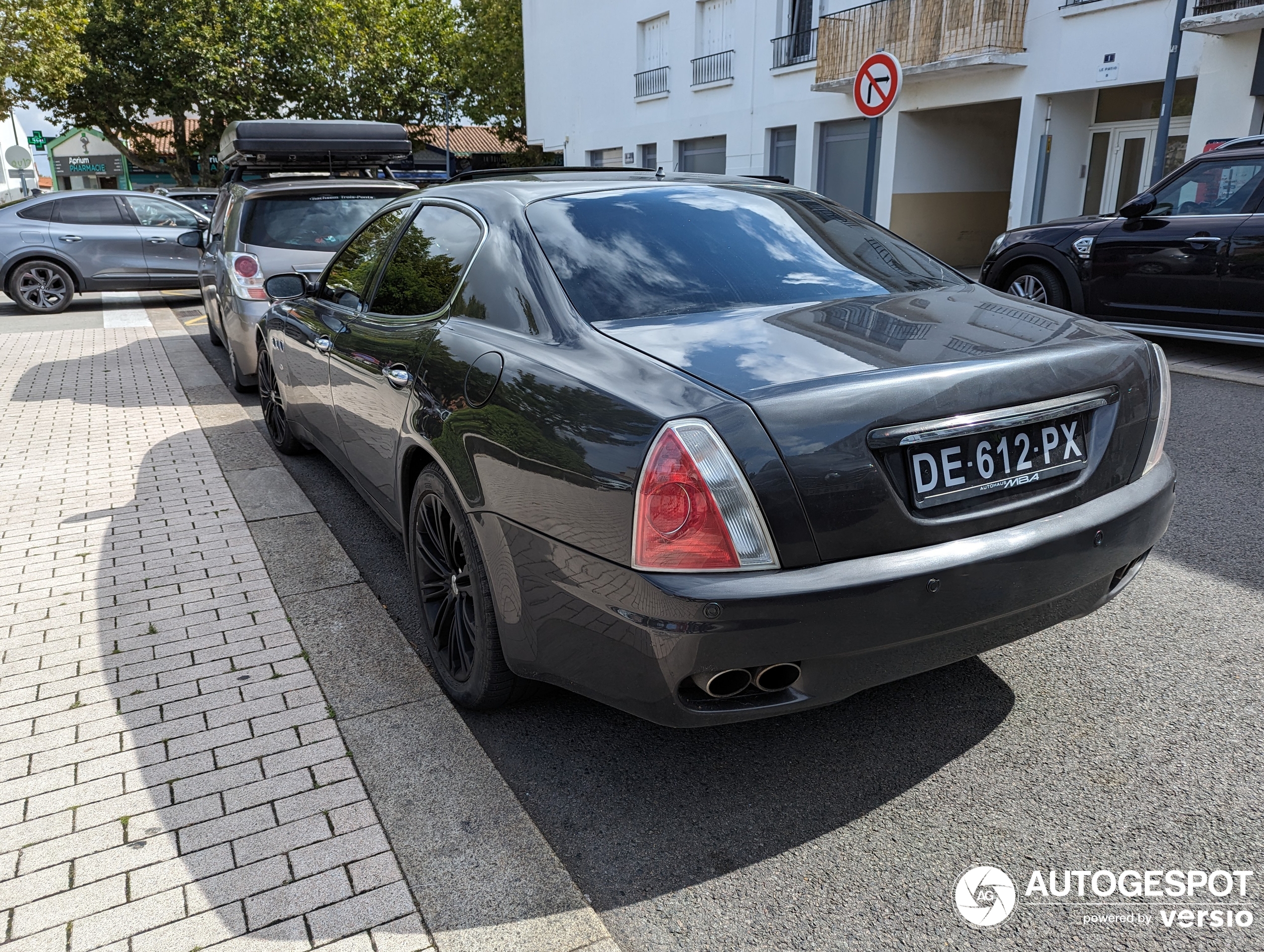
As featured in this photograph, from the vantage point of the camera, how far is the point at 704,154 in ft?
85.3

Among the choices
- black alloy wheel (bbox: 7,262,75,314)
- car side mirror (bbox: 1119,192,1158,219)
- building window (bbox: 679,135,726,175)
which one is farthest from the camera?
building window (bbox: 679,135,726,175)

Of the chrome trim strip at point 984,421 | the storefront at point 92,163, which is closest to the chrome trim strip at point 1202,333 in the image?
the chrome trim strip at point 984,421

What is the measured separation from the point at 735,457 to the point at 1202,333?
7.63 m

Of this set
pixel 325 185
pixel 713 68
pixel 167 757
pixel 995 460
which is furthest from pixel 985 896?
pixel 713 68

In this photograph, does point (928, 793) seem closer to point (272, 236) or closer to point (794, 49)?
point (272, 236)

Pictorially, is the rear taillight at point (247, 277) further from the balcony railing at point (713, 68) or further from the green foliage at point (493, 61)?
the green foliage at point (493, 61)

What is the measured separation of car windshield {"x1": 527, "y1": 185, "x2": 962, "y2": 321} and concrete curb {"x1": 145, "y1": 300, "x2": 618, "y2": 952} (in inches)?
Result: 51.9

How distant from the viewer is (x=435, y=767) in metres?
2.70

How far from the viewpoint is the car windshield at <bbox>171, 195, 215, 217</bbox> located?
63.8ft

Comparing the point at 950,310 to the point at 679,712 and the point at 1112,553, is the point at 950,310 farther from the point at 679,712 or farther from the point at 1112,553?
the point at 679,712

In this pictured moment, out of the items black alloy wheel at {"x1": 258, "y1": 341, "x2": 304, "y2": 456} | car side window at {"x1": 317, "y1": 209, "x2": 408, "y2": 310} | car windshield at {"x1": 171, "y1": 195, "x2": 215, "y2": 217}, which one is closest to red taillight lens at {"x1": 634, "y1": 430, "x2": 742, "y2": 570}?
car side window at {"x1": 317, "y1": 209, "x2": 408, "y2": 310}

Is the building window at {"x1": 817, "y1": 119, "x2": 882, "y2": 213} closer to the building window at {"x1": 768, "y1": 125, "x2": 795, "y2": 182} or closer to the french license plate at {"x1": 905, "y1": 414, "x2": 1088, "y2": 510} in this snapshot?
the building window at {"x1": 768, "y1": 125, "x2": 795, "y2": 182}

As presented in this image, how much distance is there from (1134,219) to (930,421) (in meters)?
7.44

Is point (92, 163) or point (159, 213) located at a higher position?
point (92, 163)
